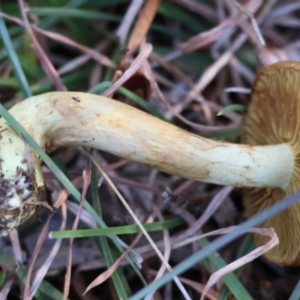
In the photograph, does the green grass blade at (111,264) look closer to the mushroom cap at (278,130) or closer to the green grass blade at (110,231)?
A: the green grass blade at (110,231)

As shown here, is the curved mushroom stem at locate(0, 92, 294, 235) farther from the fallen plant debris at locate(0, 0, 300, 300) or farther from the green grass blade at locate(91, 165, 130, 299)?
the green grass blade at locate(91, 165, 130, 299)

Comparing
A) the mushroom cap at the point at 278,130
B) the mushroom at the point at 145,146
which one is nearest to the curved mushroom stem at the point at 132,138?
the mushroom at the point at 145,146

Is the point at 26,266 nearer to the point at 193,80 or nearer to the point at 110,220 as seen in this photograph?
the point at 110,220

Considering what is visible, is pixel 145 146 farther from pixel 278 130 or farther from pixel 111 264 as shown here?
pixel 278 130

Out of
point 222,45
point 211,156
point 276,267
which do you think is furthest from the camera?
A: point 222,45

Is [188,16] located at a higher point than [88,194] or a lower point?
higher

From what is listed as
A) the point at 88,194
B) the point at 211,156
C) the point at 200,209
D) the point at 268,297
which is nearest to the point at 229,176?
the point at 211,156

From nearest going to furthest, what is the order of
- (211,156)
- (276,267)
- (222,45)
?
(211,156), (276,267), (222,45)

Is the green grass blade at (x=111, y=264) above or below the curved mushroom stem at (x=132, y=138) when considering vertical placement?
below
